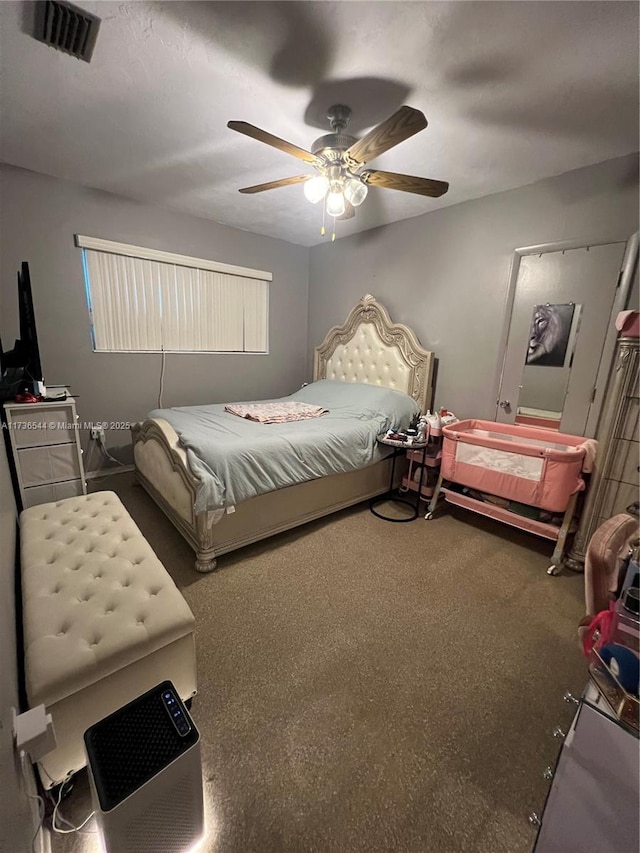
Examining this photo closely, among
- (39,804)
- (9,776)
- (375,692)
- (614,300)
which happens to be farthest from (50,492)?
(614,300)

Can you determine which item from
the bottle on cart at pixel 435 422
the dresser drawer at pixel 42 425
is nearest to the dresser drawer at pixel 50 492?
the dresser drawer at pixel 42 425

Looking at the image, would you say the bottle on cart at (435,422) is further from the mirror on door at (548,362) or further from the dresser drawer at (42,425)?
the dresser drawer at (42,425)

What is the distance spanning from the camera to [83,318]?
2.99 m

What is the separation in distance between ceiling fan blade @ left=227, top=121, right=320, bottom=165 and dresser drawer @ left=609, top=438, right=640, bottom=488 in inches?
92.6

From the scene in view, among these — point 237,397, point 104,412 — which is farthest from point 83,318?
point 237,397

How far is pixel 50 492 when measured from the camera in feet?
7.51

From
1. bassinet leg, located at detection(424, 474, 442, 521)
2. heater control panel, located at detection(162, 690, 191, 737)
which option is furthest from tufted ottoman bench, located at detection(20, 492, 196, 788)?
bassinet leg, located at detection(424, 474, 442, 521)

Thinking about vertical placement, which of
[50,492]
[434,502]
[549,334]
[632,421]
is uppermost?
[549,334]

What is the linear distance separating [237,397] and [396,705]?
337cm

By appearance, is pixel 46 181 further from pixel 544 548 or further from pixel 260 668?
pixel 544 548

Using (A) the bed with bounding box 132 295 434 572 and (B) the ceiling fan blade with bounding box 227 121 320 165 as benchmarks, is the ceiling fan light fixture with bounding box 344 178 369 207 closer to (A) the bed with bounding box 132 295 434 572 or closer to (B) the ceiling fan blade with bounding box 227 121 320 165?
(B) the ceiling fan blade with bounding box 227 121 320 165

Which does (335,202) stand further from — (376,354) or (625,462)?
(625,462)

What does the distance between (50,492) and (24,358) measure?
2.98 feet

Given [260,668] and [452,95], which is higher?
[452,95]
